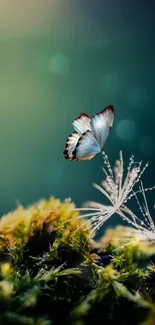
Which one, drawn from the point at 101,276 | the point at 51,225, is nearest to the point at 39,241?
the point at 51,225

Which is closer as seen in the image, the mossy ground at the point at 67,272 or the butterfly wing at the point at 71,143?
the mossy ground at the point at 67,272

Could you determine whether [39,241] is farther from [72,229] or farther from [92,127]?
[92,127]

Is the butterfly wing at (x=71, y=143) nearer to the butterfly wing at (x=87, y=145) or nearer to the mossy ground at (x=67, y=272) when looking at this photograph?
the butterfly wing at (x=87, y=145)

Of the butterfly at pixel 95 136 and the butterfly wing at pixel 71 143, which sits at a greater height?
the butterfly wing at pixel 71 143

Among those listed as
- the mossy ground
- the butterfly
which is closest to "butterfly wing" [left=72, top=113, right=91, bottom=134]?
the butterfly

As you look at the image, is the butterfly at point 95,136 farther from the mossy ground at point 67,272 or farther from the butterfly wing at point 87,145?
the mossy ground at point 67,272

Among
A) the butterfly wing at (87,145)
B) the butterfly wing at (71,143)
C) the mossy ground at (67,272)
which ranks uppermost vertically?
the butterfly wing at (71,143)

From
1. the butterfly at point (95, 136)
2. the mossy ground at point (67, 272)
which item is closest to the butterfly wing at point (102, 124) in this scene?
the butterfly at point (95, 136)

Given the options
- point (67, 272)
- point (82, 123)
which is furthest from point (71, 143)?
point (67, 272)
